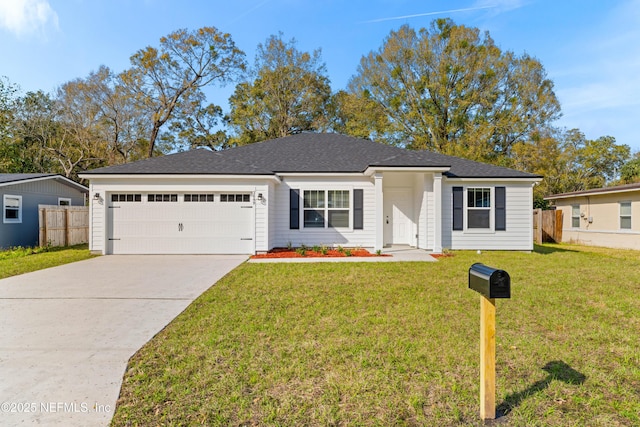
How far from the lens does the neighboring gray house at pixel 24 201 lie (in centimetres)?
1273

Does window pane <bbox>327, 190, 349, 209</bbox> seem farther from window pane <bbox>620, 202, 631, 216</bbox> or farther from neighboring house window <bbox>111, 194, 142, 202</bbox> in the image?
window pane <bbox>620, 202, 631, 216</bbox>

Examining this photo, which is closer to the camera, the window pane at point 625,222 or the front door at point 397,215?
the front door at point 397,215

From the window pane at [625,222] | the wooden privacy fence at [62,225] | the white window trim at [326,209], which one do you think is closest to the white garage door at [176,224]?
the white window trim at [326,209]

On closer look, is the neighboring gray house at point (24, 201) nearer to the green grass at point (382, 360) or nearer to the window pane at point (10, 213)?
the window pane at point (10, 213)

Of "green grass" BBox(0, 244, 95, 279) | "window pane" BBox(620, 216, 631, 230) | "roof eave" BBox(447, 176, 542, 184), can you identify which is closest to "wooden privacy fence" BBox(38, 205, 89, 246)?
"green grass" BBox(0, 244, 95, 279)

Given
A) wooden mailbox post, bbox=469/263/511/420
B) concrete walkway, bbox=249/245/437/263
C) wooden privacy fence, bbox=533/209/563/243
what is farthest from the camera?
wooden privacy fence, bbox=533/209/563/243

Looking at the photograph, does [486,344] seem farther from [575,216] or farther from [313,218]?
[575,216]

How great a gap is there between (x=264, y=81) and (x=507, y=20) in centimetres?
1698

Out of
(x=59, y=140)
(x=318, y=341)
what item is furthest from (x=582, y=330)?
(x=59, y=140)

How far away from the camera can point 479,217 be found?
11.6m

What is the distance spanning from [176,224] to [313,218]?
15.1ft

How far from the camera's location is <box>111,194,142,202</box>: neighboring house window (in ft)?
35.1

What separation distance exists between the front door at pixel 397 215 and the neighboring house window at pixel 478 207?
2051 millimetres

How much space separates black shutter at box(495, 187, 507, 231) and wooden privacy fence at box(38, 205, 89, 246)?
17069 mm
